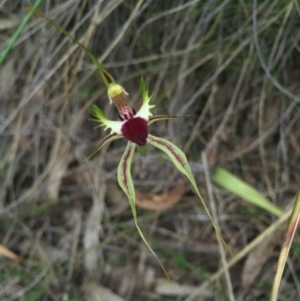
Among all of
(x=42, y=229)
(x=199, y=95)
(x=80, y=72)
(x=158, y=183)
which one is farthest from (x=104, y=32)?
(x=42, y=229)

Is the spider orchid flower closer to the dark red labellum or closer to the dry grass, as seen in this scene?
the dark red labellum

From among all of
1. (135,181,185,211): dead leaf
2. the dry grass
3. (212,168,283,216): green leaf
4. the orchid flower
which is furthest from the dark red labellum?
(135,181,185,211): dead leaf

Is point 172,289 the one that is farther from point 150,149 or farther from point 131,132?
point 131,132

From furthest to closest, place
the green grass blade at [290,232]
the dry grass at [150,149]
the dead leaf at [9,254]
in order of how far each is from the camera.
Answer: the dead leaf at [9,254], the dry grass at [150,149], the green grass blade at [290,232]

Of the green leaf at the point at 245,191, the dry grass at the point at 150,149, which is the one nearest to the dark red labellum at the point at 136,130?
the green leaf at the point at 245,191

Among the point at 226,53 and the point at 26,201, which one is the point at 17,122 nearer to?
the point at 26,201

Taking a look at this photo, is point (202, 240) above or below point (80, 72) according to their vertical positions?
below

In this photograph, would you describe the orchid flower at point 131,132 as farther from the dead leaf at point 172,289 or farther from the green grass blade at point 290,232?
the dead leaf at point 172,289

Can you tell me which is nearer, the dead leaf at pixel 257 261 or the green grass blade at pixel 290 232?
the green grass blade at pixel 290 232
